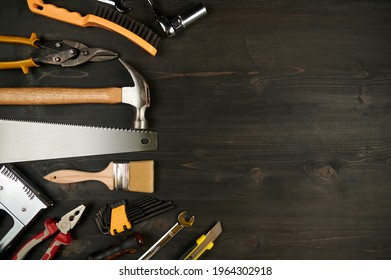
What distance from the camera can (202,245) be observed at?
48.4 inches

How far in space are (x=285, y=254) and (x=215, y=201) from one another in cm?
29

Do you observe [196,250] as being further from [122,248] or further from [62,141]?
[62,141]

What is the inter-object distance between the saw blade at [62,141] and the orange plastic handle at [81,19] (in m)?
0.29

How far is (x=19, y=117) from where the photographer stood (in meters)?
1.26

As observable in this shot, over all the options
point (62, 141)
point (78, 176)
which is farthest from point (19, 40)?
point (78, 176)

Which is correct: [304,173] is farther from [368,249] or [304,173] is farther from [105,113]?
[105,113]

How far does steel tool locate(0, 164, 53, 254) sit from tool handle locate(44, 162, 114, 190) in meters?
0.08

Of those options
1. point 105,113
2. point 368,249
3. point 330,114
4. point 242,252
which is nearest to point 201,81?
point 105,113

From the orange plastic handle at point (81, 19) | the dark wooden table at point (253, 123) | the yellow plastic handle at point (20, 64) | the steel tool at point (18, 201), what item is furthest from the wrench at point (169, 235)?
the yellow plastic handle at point (20, 64)

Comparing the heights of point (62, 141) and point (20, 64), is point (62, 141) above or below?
below

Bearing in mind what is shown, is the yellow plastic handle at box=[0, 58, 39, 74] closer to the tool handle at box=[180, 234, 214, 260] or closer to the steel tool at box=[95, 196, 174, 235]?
the steel tool at box=[95, 196, 174, 235]

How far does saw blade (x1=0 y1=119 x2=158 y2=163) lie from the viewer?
1242mm

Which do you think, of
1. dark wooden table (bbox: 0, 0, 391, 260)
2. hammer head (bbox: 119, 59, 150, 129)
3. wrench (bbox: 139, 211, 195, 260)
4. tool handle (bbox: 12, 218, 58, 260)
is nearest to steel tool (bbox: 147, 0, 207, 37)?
dark wooden table (bbox: 0, 0, 391, 260)

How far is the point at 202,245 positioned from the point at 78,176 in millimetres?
450
